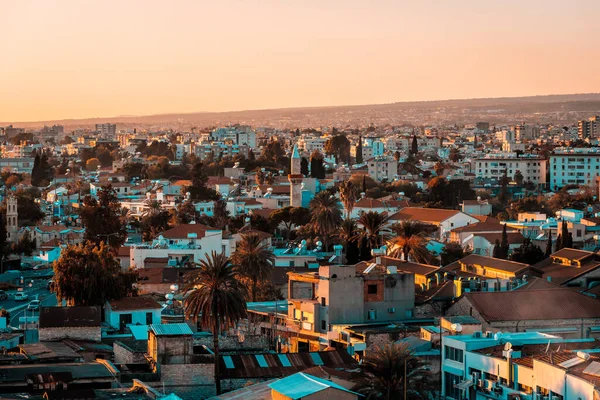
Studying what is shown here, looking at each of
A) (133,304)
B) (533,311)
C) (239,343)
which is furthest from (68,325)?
(533,311)

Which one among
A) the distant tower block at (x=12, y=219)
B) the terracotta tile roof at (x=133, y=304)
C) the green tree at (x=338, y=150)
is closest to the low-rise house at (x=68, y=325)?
the terracotta tile roof at (x=133, y=304)

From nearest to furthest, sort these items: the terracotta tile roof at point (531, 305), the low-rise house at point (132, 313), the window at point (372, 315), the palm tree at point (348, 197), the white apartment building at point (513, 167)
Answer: the terracotta tile roof at point (531, 305) < the window at point (372, 315) < the low-rise house at point (132, 313) < the palm tree at point (348, 197) < the white apartment building at point (513, 167)

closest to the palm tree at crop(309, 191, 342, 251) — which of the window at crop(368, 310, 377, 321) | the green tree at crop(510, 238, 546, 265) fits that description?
the green tree at crop(510, 238, 546, 265)

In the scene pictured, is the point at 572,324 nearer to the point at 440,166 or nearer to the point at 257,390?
the point at 257,390

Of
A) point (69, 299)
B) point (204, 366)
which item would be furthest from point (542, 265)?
point (204, 366)

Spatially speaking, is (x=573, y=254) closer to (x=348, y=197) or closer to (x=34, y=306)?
(x=34, y=306)

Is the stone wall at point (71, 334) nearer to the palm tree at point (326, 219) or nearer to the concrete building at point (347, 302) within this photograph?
the concrete building at point (347, 302)
